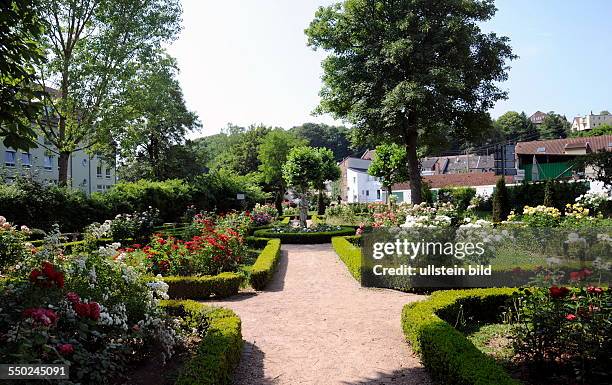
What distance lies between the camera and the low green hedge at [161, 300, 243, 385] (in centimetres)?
395

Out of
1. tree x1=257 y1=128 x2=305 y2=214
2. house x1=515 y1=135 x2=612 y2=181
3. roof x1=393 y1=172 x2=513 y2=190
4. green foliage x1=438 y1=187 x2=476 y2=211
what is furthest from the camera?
roof x1=393 y1=172 x2=513 y2=190

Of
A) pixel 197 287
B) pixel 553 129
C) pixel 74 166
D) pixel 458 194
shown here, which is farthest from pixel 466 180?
pixel 197 287

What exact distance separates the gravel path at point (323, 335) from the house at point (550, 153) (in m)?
30.2

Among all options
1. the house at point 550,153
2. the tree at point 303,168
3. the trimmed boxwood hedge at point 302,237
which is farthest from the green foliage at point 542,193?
the trimmed boxwood hedge at point 302,237

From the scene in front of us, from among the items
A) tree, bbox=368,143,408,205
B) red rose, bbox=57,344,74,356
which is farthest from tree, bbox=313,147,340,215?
red rose, bbox=57,344,74,356

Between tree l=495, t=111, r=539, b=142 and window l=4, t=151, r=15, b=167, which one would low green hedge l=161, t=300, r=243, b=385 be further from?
tree l=495, t=111, r=539, b=142

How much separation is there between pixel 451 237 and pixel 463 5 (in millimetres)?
16802

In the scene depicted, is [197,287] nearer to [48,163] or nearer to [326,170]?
[326,170]

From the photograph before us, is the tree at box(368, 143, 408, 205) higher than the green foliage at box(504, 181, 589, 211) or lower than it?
higher

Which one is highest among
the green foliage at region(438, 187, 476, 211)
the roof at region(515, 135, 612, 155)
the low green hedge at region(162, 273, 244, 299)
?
the roof at region(515, 135, 612, 155)

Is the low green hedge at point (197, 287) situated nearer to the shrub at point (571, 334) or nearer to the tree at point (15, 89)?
the tree at point (15, 89)

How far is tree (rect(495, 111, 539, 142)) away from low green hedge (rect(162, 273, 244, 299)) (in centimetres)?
7872

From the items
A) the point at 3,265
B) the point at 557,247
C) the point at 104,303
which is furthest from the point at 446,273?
the point at 3,265

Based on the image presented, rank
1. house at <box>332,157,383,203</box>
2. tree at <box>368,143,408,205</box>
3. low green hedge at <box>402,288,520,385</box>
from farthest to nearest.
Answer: house at <box>332,157,383,203</box> → tree at <box>368,143,408,205</box> → low green hedge at <box>402,288,520,385</box>
